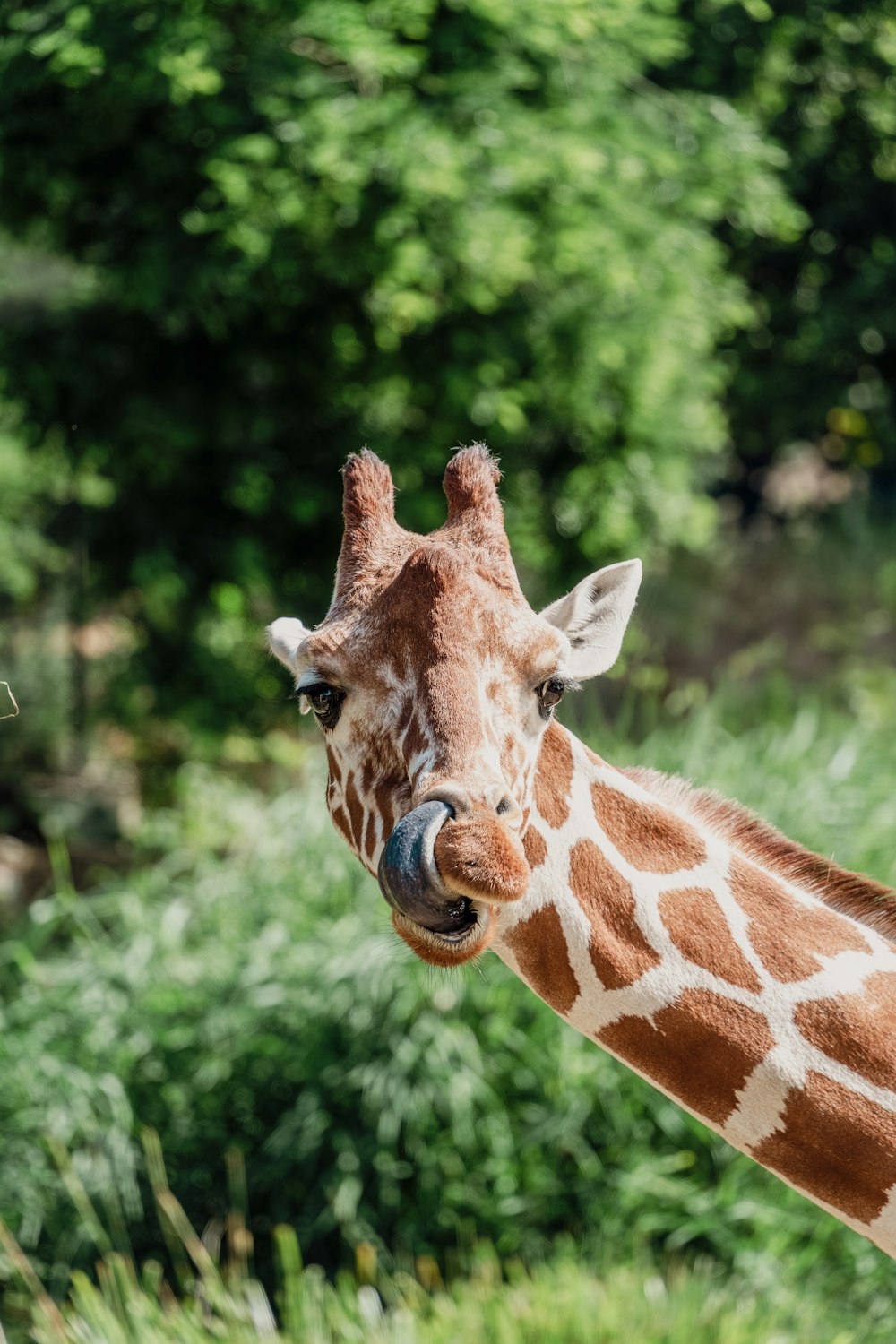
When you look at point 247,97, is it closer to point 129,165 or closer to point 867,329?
point 129,165

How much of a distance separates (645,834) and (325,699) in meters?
0.61

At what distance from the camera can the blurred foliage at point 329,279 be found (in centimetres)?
470

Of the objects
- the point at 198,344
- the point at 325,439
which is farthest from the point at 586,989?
the point at 198,344

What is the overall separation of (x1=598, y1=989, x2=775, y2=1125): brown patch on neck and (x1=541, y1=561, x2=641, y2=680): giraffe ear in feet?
1.85

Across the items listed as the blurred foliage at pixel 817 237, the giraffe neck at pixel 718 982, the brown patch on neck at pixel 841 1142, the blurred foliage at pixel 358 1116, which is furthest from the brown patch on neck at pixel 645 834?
the blurred foliage at pixel 817 237

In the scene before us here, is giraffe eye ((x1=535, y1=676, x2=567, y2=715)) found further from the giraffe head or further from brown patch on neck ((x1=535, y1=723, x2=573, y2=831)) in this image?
brown patch on neck ((x1=535, y1=723, x2=573, y2=831))

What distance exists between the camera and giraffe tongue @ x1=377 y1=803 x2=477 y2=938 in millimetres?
1696

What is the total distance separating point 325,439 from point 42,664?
313cm

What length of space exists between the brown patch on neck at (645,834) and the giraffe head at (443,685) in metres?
0.21

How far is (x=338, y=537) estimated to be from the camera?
5.99m

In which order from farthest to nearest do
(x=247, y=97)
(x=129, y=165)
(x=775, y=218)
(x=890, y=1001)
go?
1. (x=775, y=218)
2. (x=129, y=165)
3. (x=247, y=97)
4. (x=890, y=1001)

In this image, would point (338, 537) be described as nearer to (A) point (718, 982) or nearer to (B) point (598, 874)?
(B) point (598, 874)

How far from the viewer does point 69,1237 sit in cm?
459

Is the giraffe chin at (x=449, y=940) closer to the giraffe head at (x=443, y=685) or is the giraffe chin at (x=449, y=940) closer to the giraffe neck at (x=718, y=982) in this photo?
the giraffe head at (x=443, y=685)
